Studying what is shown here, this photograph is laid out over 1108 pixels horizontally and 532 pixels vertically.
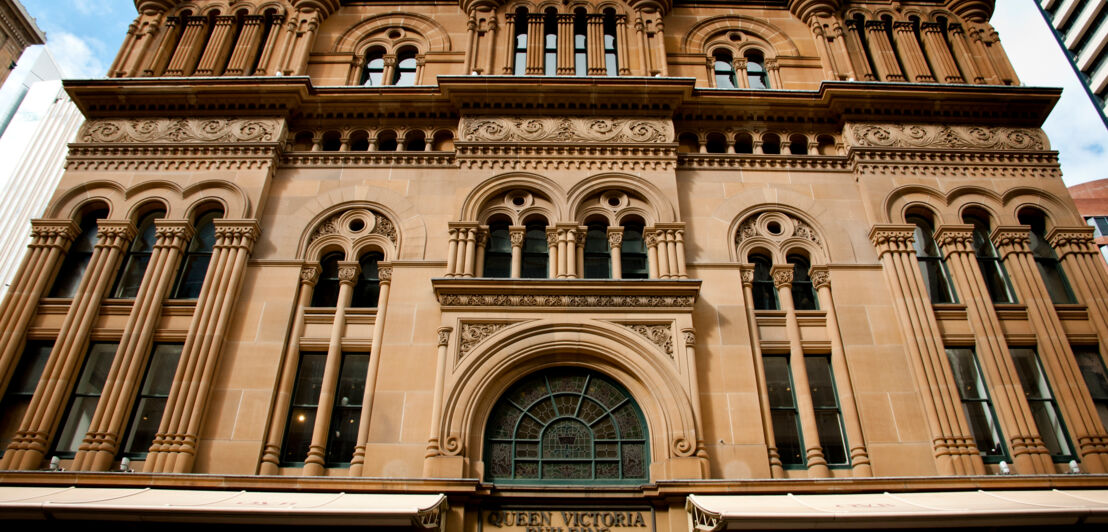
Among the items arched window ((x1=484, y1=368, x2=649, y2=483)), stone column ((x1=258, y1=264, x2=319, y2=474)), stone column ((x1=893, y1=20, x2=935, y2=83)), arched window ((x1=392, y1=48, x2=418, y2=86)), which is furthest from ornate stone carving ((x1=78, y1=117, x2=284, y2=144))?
stone column ((x1=893, y1=20, x2=935, y2=83))

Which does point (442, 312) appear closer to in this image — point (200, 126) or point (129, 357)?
point (129, 357)

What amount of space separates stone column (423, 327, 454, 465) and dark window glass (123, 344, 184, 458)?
5.21m

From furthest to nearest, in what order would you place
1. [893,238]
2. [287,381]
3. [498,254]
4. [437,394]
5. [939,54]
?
[939,54] → [498,254] → [893,238] → [287,381] → [437,394]

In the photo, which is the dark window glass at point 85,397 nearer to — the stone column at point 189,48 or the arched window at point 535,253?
the stone column at point 189,48

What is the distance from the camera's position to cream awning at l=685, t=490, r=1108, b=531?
10086 millimetres

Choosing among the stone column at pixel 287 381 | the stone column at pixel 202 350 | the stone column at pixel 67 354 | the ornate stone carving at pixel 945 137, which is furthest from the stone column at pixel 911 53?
the stone column at pixel 67 354

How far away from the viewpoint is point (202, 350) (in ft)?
45.2

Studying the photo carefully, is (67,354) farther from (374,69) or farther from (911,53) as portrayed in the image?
(911,53)

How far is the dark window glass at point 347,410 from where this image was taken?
13328 millimetres

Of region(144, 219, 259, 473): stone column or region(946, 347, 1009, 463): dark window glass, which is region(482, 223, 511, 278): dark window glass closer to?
region(144, 219, 259, 473): stone column

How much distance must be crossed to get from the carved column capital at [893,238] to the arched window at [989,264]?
158 cm

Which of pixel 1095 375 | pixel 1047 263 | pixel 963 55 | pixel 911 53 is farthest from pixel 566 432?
pixel 963 55

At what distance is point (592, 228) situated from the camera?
1636cm

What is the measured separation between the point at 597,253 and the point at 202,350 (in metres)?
8.36
